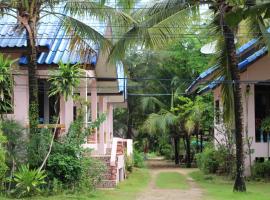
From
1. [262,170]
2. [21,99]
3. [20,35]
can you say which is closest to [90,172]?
[21,99]

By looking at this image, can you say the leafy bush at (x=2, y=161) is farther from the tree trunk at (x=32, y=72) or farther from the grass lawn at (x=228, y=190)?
the grass lawn at (x=228, y=190)

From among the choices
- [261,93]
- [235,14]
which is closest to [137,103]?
[261,93]

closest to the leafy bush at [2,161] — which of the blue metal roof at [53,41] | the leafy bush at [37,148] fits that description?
the leafy bush at [37,148]

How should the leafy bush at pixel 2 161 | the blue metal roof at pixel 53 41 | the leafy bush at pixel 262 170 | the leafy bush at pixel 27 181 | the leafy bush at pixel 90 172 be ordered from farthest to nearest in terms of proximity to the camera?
the leafy bush at pixel 262 170 < the blue metal roof at pixel 53 41 < the leafy bush at pixel 90 172 < the leafy bush at pixel 27 181 < the leafy bush at pixel 2 161

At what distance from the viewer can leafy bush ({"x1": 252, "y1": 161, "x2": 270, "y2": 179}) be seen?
20297 millimetres

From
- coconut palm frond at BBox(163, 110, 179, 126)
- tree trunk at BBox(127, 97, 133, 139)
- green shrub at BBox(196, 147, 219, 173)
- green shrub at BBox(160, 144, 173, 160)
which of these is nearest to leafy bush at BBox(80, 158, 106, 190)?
green shrub at BBox(196, 147, 219, 173)

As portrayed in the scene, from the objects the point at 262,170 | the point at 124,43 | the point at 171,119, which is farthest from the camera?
the point at 171,119

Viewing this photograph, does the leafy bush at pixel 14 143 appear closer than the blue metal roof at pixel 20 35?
Yes

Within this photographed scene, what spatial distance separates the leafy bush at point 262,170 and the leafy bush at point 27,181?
30.3 ft

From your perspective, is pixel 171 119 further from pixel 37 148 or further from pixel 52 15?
pixel 37 148

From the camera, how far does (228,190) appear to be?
17156 millimetres

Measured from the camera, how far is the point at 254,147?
21688 millimetres

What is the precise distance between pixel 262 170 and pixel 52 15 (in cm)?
1006

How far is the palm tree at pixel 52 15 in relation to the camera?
15.1 m
